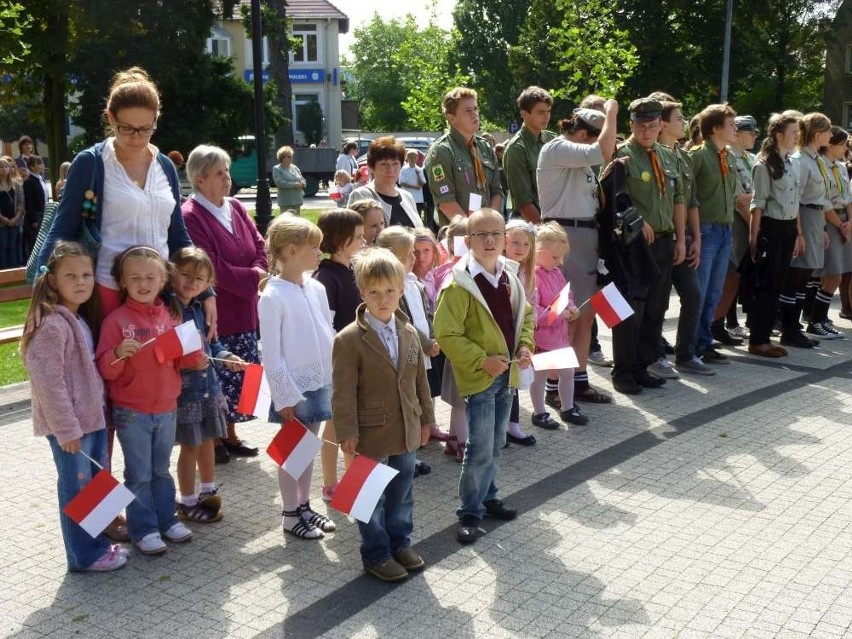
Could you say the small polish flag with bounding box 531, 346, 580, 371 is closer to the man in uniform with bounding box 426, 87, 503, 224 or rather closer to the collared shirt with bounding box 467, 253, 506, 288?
the collared shirt with bounding box 467, 253, 506, 288

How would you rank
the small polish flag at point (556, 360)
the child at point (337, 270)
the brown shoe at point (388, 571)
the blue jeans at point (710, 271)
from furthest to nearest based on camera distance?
1. the blue jeans at point (710, 271)
2. the child at point (337, 270)
3. the small polish flag at point (556, 360)
4. the brown shoe at point (388, 571)

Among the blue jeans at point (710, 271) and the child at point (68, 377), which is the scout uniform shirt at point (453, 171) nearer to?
the blue jeans at point (710, 271)

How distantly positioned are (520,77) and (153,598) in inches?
1981

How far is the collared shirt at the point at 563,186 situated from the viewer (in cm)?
765

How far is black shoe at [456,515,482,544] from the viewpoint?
502 cm

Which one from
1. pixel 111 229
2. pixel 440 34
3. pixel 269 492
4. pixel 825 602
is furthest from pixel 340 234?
pixel 440 34

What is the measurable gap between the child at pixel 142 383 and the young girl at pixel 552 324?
2.82 meters

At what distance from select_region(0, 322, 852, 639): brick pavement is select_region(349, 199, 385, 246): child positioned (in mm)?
1451

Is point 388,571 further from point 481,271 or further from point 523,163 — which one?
point 523,163

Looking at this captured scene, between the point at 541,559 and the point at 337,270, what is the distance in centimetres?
190

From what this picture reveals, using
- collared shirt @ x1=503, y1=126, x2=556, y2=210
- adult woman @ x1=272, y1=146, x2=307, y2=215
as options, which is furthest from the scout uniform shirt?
adult woman @ x1=272, y1=146, x2=307, y2=215

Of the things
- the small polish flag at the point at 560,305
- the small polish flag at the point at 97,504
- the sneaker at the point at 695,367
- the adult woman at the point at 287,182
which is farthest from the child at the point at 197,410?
the adult woman at the point at 287,182

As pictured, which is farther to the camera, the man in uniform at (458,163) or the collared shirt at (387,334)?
the man in uniform at (458,163)

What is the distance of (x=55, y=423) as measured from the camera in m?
4.41
